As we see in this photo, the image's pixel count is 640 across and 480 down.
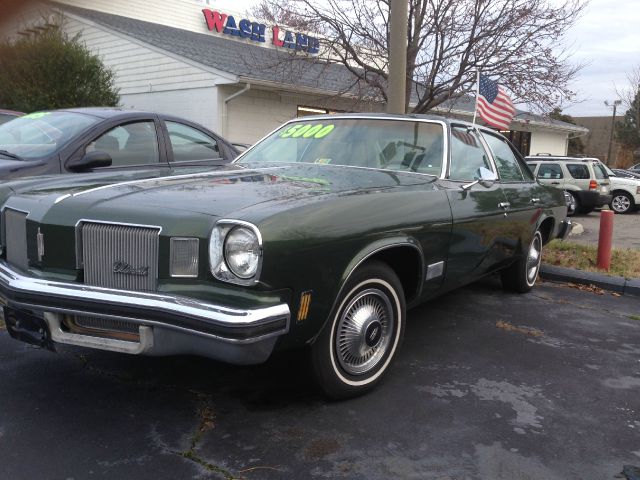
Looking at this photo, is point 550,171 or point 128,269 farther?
point 550,171

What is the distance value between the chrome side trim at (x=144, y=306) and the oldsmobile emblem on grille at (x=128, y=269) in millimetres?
91

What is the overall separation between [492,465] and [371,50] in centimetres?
1062

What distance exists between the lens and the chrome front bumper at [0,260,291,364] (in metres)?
2.38

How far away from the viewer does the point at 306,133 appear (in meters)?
4.55

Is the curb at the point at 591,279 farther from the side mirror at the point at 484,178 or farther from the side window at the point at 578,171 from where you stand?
the side window at the point at 578,171

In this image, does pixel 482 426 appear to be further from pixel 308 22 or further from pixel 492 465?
pixel 308 22

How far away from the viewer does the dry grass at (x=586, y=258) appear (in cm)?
676

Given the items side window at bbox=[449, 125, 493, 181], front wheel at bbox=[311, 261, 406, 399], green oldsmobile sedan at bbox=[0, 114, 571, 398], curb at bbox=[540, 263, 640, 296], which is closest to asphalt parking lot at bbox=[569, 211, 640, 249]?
curb at bbox=[540, 263, 640, 296]

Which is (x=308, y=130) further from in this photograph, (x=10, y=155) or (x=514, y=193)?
(x=10, y=155)

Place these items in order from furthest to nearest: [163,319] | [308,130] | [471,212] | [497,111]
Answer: [497,111] → [308,130] → [471,212] → [163,319]

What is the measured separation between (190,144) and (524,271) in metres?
3.48

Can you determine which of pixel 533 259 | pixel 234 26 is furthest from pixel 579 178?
pixel 234 26

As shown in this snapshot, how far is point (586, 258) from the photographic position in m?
7.29

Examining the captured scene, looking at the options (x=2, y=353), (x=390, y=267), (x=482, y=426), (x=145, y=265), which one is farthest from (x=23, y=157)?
(x=482, y=426)
